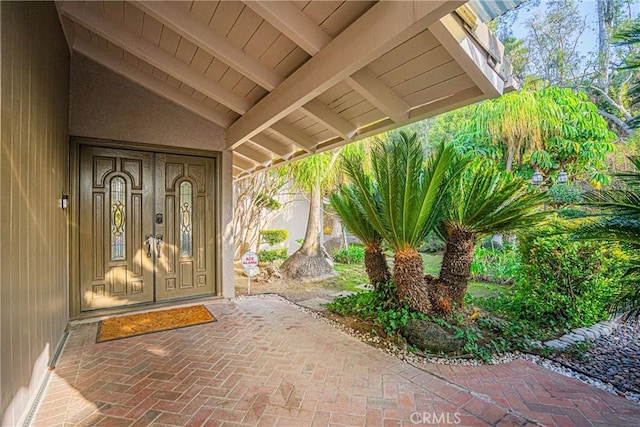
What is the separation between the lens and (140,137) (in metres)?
4.66

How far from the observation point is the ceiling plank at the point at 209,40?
301 centimetres

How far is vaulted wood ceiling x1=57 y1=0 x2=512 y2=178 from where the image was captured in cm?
238

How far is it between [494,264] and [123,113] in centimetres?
852

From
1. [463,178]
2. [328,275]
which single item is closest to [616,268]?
[463,178]

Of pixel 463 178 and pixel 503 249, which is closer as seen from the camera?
pixel 463 178

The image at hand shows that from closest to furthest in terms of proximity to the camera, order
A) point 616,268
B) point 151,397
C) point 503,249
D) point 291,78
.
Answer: point 151,397 < point 291,78 < point 616,268 < point 503,249

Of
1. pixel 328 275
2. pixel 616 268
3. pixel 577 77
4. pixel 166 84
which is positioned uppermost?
pixel 577 77

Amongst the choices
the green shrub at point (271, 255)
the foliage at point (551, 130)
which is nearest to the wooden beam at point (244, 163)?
the green shrub at point (271, 255)

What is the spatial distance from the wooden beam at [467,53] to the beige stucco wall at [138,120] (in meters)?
4.07

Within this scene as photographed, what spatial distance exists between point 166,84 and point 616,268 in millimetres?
6876

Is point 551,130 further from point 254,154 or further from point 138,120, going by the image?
point 138,120

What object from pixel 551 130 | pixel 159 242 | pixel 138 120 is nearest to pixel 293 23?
pixel 138 120

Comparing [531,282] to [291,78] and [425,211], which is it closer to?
[425,211]

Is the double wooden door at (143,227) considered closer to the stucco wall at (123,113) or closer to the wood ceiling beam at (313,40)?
the stucco wall at (123,113)
